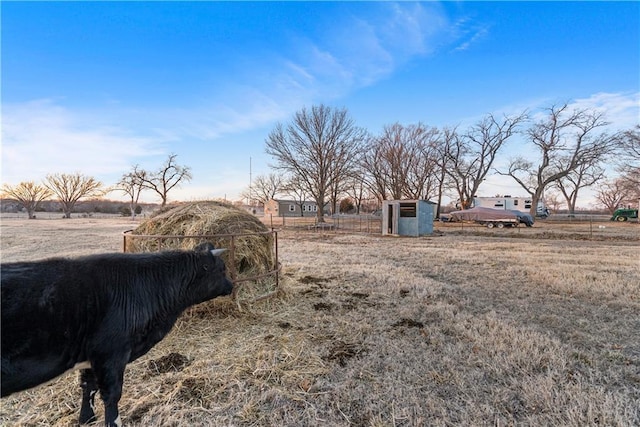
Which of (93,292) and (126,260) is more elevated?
(126,260)

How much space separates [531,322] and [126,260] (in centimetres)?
566

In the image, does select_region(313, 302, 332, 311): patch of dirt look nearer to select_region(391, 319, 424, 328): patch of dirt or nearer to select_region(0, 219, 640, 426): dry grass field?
select_region(0, 219, 640, 426): dry grass field

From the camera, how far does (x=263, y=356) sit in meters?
3.80

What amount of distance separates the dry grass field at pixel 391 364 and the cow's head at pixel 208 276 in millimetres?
899

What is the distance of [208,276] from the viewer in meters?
3.29

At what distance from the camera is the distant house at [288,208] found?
6488cm

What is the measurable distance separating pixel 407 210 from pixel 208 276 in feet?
65.6

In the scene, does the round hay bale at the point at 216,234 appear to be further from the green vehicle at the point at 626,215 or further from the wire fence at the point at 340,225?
the green vehicle at the point at 626,215

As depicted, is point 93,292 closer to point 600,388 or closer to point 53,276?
point 53,276

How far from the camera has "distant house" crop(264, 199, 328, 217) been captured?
64875 millimetres

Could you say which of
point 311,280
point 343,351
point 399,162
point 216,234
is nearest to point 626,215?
point 399,162

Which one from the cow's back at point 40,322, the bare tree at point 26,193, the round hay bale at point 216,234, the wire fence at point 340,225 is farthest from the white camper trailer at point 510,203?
the bare tree at point 26,193

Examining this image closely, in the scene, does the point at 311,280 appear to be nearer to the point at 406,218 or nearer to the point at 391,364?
the point at 391,364

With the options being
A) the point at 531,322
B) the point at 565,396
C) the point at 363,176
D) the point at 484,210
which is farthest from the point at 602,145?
the point at 565,396
